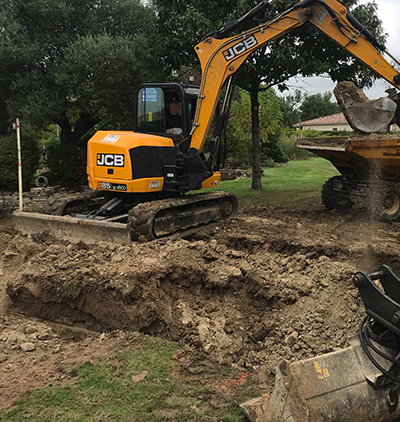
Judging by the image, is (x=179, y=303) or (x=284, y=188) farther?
(x=284, y=188)

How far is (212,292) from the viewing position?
521cm

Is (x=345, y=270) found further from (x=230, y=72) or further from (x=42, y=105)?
(x=42, y=105)

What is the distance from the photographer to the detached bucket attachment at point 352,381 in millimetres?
2652

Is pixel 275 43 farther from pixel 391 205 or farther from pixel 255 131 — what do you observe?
pixel 391 205

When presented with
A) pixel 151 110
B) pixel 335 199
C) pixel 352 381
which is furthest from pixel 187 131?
pixel 352 381

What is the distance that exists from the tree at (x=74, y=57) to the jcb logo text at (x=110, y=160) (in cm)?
493

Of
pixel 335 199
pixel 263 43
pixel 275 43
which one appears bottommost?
pixel 335 199

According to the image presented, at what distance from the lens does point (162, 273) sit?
5168 mm

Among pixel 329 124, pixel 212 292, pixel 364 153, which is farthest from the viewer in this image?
pixel 329 124

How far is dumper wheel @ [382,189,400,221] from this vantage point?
336 inches

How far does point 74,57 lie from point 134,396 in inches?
422

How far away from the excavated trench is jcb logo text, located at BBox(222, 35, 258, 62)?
352 cm

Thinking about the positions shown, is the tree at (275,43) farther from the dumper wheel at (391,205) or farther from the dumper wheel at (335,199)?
the dumper wheel at (391,205)

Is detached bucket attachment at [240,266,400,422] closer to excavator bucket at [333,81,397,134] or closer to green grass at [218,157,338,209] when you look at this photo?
excavator bucket at [333,81,397,134]
